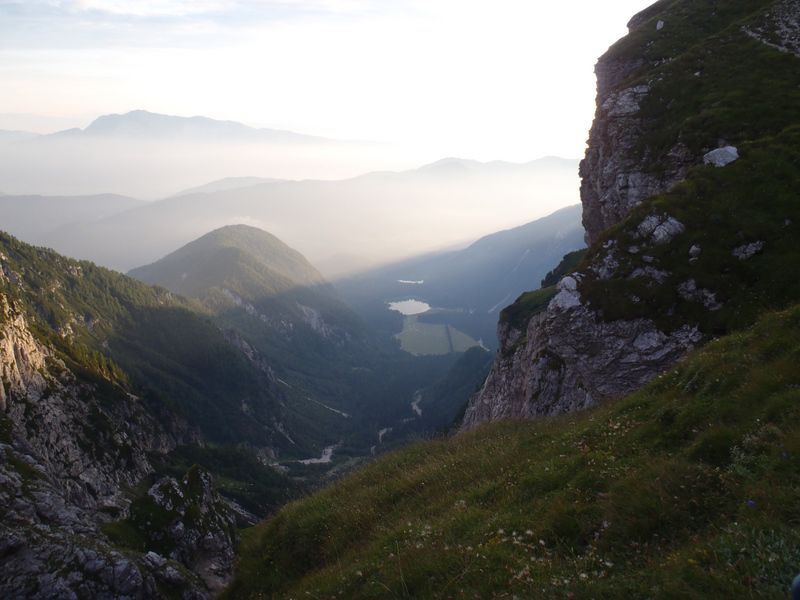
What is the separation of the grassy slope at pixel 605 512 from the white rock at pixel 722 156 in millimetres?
18483

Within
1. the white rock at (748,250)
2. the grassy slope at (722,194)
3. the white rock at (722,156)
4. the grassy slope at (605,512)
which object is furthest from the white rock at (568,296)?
the grassy slope at (605,512)

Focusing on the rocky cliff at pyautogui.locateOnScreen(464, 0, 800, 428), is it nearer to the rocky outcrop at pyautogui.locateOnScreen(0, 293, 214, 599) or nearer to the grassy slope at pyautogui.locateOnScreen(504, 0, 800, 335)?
the grassy slope at pyautogui.locateOnScreen(504, 0, 800, 335)

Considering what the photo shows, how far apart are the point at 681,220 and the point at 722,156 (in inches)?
260

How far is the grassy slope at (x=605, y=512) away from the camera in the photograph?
920cm

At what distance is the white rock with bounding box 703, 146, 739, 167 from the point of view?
31.5m

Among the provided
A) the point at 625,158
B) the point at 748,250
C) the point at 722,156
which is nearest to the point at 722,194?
the point at 722,156

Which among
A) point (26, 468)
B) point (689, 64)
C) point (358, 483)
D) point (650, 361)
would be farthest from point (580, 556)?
point (689, 64)

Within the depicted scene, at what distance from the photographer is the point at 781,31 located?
44531 millimetres

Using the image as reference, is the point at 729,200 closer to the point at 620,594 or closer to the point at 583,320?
the point at 583,320

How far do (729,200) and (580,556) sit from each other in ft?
85.4

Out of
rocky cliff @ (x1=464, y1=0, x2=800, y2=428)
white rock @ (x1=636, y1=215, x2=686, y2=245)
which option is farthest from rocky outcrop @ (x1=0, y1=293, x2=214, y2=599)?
white rock @ (x1=636, y1=215, x2=686, y2=245)

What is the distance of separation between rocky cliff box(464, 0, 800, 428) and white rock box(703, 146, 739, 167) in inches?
3.6

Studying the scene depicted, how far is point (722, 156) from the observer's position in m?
32.0

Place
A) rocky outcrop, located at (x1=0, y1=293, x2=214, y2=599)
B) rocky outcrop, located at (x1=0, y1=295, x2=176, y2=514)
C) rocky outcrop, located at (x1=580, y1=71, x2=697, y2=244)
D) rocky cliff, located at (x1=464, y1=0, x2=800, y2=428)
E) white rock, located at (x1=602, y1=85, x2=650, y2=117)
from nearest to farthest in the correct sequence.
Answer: rocky cliff, located at (x1=464, y1=0, x2=800, y2=428)
rocky outcrop, located at (x1=0, y1=293, x2=214, y2=599)
rocky outcrop, located at (x1=580, y1=71, x2=697, y2=244)
white rock, located at (x1=602, y1=85, x2=650, y2=117)
rocky outcrop, located at (x1=0, y1=295, x2=176, y2=514)
